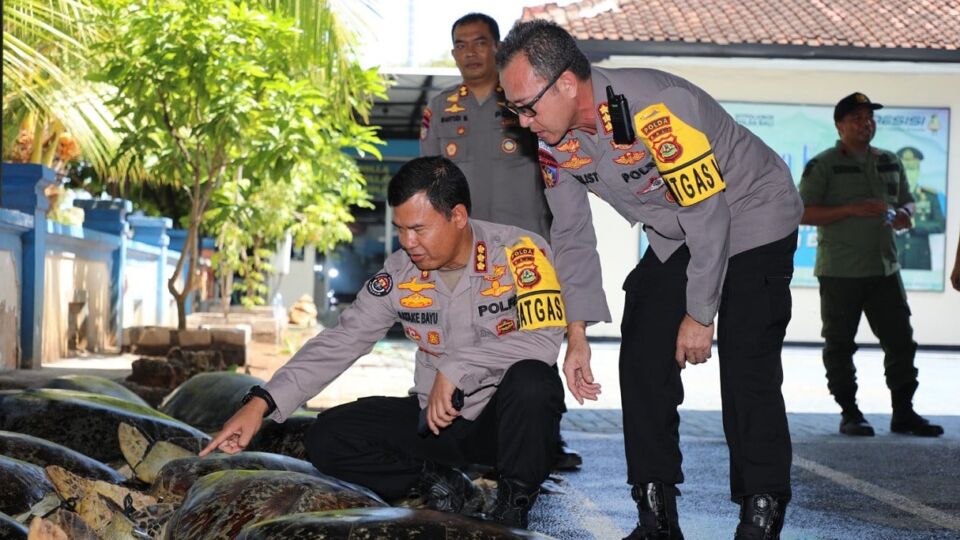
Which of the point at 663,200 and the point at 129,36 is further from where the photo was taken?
the point at 129,36

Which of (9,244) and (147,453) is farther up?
(9,244)

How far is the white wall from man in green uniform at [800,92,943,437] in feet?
34.1

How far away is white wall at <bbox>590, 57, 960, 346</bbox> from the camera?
1830cm

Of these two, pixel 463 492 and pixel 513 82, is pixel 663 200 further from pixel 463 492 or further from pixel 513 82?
pixel 463 492

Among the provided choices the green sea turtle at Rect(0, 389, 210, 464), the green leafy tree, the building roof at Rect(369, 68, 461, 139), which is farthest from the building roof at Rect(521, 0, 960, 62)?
the green sea turtle at Rect(0, 389, 210, 464)

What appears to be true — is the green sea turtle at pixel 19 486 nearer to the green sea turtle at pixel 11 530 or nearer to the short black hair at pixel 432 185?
the green sea turtle at pixel 11 530

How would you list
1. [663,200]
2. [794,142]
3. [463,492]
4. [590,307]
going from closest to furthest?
[663,200], [590,307], [463,492], [794,142]

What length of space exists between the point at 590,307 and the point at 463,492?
87 centimetres

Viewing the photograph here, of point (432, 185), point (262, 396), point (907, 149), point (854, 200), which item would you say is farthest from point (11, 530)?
point (907, 149)

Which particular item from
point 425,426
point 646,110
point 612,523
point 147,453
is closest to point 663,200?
point 646,110

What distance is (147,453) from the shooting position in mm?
4469

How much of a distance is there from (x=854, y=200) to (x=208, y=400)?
4203 millimetres

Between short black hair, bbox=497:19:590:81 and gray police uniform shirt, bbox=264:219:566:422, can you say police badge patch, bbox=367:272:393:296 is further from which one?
short black hair, bbox=497:19:590:81

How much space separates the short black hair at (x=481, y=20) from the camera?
5629mm
